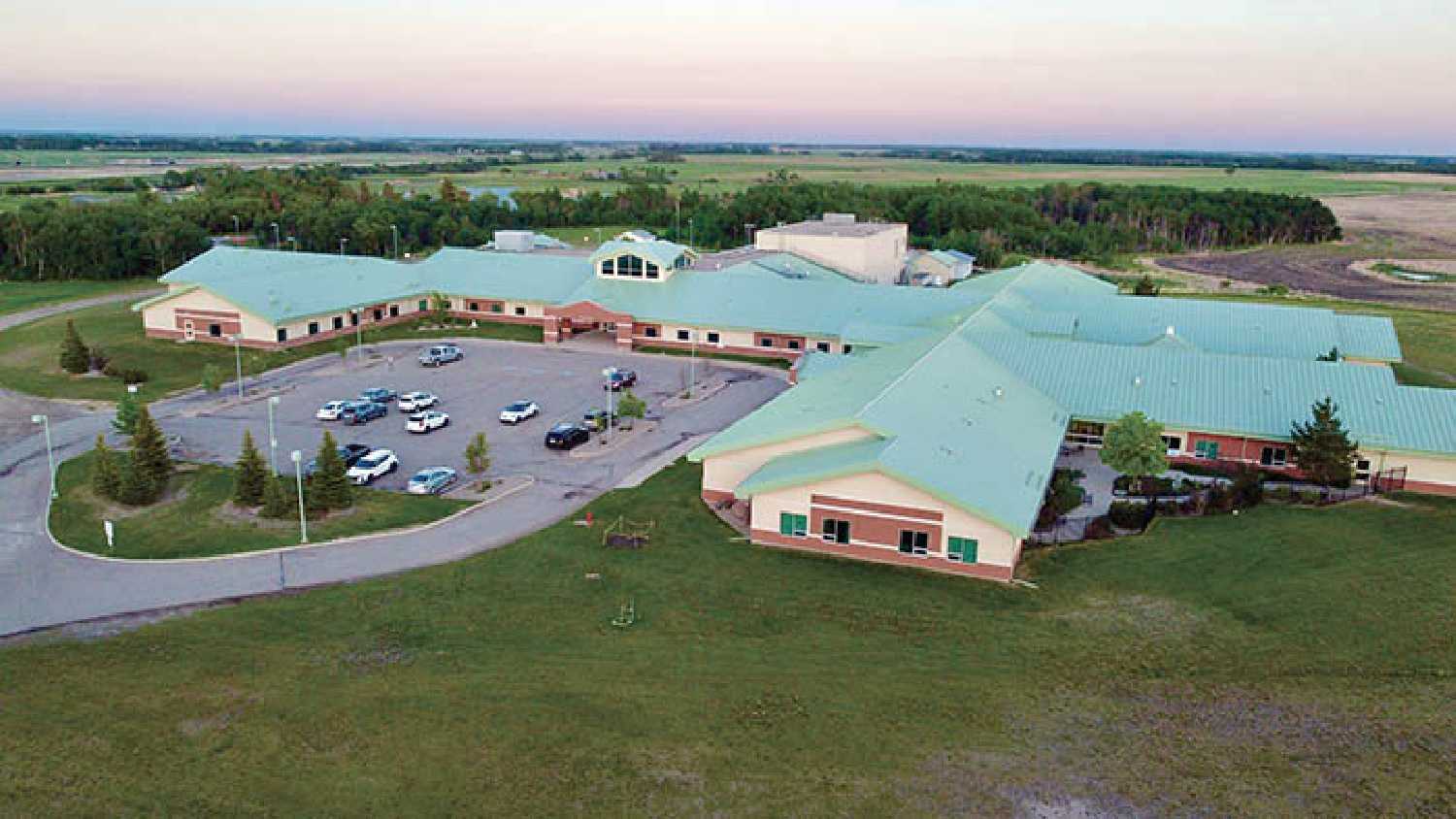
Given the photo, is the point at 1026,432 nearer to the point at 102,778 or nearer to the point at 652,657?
the point at 652,657

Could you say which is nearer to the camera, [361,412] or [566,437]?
[566,437]

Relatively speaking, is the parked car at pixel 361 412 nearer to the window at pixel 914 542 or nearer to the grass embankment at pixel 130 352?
the grass embankment at pixel 130 352

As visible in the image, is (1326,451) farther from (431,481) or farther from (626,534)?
(431,481)

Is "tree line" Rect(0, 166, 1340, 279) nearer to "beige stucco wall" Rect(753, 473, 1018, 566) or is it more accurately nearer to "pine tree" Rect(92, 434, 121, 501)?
"pine tree" Rect(92, 434, 121, 501)

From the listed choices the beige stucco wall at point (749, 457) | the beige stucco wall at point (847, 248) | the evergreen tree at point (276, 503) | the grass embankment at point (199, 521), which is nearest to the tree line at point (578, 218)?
the beige stucco wall at point (847, 248)

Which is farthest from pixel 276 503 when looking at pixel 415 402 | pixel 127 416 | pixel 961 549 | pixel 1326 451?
pixel 1326 451

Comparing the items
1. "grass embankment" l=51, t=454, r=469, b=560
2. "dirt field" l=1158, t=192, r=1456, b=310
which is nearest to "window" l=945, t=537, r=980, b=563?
"grass embankment" l=51, t=454, r=469, b=560
